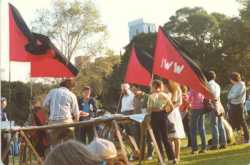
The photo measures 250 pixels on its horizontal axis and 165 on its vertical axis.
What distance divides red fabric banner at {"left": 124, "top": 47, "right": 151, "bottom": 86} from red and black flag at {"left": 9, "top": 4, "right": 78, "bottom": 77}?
311 cm

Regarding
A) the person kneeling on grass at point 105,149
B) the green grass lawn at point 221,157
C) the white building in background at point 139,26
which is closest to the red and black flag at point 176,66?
the green grass lawn at point 221,157

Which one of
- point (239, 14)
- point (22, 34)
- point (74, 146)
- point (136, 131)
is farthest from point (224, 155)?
point (239, 14)

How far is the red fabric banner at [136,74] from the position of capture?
519 inches

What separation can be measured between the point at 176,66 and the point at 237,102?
3.61 m

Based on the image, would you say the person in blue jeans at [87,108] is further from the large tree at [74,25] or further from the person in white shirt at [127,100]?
the large tree at [74,25]

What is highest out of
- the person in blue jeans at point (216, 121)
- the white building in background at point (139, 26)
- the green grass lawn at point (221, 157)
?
the white building in background at point (139, 26)

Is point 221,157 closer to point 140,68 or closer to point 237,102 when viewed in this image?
point 237,102

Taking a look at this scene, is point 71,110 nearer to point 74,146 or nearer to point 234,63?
point 74,146

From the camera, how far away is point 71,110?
9.84 metres

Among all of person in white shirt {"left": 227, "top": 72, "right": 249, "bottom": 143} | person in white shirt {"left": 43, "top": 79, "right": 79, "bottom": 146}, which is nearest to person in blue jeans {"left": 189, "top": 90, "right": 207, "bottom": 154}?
person in white shirt {"left": 227, "top": 72, "right": 249, "bottom": 143}

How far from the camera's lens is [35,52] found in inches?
396

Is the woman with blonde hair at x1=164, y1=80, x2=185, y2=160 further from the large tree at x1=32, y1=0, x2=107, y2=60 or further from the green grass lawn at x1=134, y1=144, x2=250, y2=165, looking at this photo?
the large tree at x1=32, y1=0, x2=107, y2=60

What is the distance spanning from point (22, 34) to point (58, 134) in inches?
70.8

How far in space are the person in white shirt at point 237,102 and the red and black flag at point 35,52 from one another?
3756 millimetres
